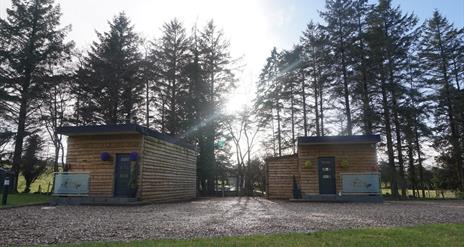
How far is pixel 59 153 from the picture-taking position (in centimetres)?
2333

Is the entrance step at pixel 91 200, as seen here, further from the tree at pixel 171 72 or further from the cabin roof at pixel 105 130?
the tree at pixel 171 72

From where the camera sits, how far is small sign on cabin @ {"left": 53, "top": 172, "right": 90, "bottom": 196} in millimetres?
12469

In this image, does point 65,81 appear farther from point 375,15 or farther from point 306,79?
point 375,15

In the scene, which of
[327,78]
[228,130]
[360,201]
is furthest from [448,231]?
[228,130]

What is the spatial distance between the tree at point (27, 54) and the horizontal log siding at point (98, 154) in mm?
8665

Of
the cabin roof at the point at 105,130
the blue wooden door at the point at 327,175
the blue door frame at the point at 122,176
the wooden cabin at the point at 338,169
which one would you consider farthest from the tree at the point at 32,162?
the blue wooden door at the point at 327,175

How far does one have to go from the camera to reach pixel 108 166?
12.6 m

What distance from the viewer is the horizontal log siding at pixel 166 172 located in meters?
12.8

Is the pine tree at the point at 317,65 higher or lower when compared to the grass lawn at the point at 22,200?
higher

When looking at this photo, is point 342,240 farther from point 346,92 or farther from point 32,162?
point 32,162

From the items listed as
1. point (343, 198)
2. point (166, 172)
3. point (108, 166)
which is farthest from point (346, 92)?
point (108, 166)

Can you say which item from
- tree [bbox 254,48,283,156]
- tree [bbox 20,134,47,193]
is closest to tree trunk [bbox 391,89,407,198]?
tree [bbox 254,48,283,156]

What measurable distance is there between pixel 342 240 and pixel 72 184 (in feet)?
36.3

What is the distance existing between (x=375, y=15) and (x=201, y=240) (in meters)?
21.2
